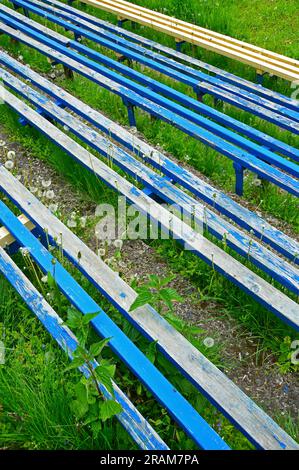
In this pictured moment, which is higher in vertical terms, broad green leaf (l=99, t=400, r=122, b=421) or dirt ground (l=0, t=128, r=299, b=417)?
broad green leaf (l=99, t=400, r=122, b=421)

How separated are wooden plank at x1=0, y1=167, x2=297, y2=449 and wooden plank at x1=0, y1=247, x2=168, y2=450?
0.26 m

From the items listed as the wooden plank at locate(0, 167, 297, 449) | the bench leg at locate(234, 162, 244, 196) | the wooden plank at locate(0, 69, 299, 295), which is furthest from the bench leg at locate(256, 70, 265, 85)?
the wooden plank at locate(0, 167, 297, 449)

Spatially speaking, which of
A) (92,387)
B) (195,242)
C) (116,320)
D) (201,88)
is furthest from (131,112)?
(92,387)

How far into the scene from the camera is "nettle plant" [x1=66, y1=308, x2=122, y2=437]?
175 centimetres

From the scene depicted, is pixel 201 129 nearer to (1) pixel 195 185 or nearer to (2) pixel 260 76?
(1) pixel 195 185

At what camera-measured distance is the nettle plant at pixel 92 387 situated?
1754 millimetres

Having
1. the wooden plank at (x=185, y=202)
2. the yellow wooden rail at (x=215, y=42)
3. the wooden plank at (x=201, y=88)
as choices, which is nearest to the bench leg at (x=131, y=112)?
the wooden plank at (x=201, y=88)

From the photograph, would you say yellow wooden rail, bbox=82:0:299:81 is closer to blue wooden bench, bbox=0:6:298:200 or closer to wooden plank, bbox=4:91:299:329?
blue wooden bench, bbox=0:6:298:200

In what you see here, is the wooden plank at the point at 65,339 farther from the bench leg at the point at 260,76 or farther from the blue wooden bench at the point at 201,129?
the bench leg at the point at 260,76

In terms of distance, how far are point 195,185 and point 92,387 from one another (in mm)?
1628

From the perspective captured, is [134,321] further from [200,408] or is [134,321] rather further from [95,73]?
[95,73]

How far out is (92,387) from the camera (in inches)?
73.5

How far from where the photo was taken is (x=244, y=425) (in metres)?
1.79

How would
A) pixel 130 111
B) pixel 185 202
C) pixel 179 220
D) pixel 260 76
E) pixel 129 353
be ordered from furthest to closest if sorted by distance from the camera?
pixel 260 76 → pixel 130 111 → pixel 185 202 → pixel 179 220 → pixel 129 353
